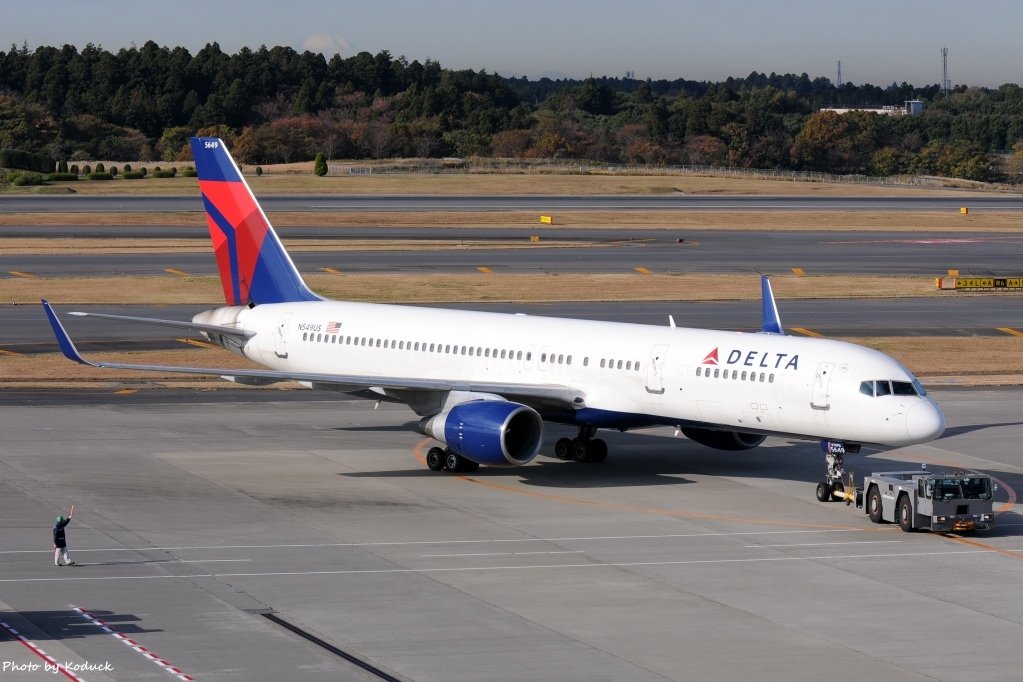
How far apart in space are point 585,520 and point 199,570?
10869 mm

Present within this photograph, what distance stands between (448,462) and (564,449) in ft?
14.7

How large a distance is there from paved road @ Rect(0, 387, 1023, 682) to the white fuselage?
2.43m

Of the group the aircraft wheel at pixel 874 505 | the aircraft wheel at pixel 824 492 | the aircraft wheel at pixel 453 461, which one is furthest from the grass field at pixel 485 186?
the aircraft wheel at pixel 874 505

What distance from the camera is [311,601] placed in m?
29.3

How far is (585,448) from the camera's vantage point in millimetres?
46344

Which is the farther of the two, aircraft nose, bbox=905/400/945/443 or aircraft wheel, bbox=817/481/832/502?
aircraft wheel, bbox=817/481/832/502

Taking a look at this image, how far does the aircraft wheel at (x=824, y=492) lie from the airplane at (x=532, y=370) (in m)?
1.08

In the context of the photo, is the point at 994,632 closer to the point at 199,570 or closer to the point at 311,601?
the point at 311,601

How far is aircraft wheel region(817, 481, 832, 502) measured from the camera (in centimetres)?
4103

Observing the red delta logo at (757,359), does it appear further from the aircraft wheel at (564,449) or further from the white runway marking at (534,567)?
the white runway marking at (534,567)

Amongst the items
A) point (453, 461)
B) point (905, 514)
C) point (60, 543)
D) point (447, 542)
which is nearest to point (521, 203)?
point (453, 461)

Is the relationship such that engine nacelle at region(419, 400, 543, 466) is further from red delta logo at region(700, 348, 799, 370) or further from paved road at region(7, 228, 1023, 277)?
paved road at region(7, 228, 1023, 277)

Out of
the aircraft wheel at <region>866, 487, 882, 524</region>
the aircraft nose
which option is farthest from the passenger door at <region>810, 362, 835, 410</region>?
the aircraft wheel at <region>866, 487, 882, 524</region>

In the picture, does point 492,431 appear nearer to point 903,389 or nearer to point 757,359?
point 757,359
